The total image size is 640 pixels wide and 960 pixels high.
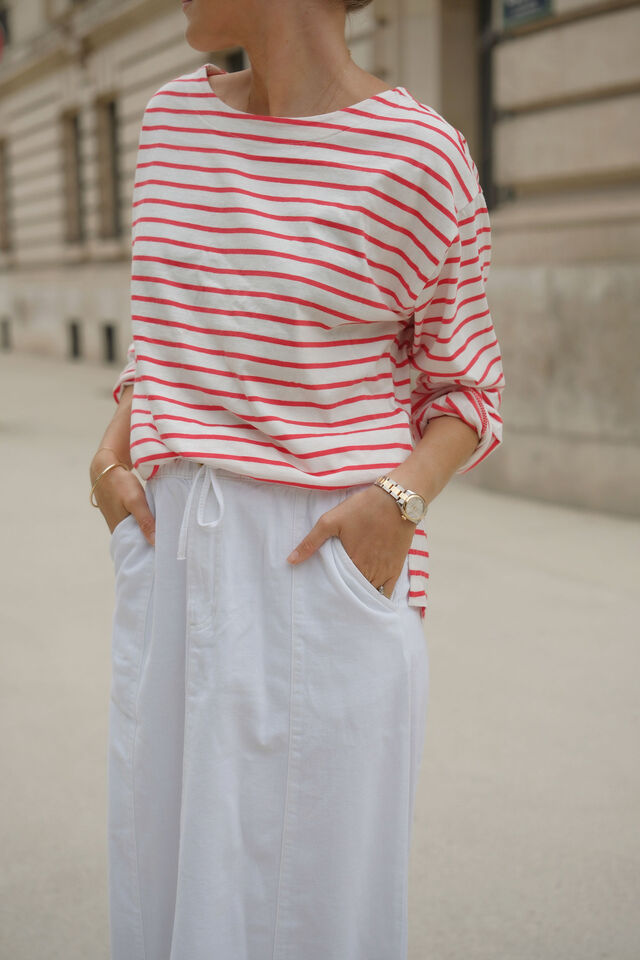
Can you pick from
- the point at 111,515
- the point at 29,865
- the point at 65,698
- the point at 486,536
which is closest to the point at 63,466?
the point at 486,536

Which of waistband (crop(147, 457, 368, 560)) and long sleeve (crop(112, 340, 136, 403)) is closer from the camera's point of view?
waistband (crop(147, 457, 368, 560))

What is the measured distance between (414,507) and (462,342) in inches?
9.7

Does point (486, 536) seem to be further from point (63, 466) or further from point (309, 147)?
point (309, 147)

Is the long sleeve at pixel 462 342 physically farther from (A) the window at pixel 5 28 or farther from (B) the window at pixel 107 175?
(A) the window at pixel 5 28

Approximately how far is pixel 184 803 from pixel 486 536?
466 cm

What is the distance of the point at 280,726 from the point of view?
1.41m

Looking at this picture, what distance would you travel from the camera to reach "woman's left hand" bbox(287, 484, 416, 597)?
1402 mm

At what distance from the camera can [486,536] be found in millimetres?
5953

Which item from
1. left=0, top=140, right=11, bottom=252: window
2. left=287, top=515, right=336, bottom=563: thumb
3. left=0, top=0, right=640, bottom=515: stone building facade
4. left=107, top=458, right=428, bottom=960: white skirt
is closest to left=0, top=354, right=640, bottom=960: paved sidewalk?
left=0, top=0, right=640, bottom=515: stone building facade

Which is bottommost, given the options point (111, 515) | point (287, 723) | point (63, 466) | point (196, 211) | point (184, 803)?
point (63, 466)

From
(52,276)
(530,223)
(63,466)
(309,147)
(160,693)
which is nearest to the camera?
(309,147)

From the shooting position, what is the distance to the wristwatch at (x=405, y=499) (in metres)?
1.42

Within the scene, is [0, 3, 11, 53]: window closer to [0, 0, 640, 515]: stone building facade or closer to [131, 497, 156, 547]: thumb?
[0, 0, 640, 515]: stone building facade

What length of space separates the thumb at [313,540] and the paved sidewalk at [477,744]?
1.34 meters
